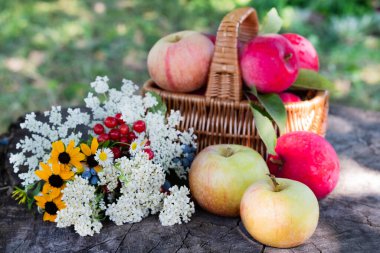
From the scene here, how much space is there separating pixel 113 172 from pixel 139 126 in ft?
0.63

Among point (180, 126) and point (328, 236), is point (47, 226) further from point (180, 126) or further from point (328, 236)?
point (328, 236)

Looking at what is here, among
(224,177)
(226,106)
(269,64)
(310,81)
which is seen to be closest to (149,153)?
(224,177)

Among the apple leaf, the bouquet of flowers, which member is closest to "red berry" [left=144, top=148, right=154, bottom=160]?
the bouquet of flowers

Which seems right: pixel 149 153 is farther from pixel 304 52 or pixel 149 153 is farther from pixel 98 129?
pixel 304 52

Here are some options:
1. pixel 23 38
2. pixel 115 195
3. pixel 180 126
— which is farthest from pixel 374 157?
pixel 23 38

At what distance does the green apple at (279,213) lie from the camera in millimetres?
1375

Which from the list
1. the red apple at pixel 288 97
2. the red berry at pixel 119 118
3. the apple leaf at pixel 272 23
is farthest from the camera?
the apple leaf at pixel 272 23

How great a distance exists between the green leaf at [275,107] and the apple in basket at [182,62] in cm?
20

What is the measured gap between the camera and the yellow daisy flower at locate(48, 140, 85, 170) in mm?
1543

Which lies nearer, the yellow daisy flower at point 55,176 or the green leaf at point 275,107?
→ the yellow daisy flower at point 55,176

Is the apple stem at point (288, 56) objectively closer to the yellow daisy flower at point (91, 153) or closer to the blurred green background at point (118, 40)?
the yellow daisy flower at point (91, 153)

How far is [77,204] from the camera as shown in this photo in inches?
58.6

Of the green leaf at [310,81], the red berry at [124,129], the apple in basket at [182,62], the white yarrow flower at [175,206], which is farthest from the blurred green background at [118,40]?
the white yarrow flower at [175,206]

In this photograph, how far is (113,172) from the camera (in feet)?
5.05
